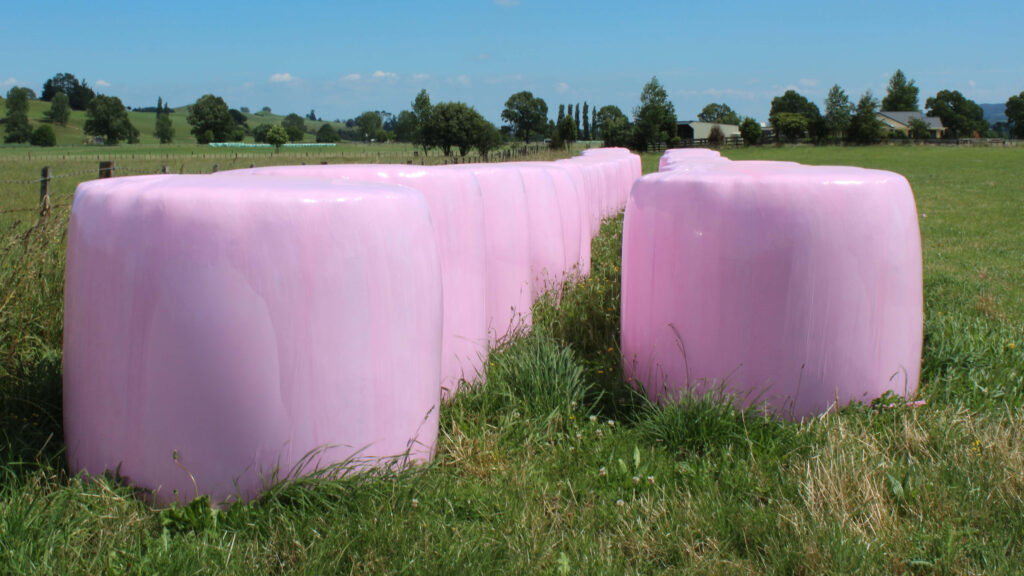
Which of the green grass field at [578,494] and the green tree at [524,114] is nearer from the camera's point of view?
the green grass field at [578,494]

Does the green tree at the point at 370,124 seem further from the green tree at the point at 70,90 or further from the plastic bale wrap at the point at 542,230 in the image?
the plastic bale wrap at the point at 542,230

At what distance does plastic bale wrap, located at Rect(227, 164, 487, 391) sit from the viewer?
333 cm

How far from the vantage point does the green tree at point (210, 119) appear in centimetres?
11331

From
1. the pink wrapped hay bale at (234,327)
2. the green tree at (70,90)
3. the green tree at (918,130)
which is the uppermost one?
the green tree at (70,90)

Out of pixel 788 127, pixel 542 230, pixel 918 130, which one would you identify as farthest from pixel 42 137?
pixel 542 230

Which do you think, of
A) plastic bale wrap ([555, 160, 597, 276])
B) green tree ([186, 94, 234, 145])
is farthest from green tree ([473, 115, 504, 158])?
plastic bale wrap ([555, 160, 597, 276])

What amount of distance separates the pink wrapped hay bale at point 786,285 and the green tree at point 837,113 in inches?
3277

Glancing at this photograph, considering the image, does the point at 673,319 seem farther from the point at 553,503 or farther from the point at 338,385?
the point at 338,385

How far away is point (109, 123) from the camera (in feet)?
348

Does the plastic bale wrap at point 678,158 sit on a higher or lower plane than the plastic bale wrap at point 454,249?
higher

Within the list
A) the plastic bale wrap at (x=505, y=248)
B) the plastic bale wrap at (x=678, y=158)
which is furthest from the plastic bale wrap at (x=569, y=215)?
the plastic bale wrap at (x=678, y=158)

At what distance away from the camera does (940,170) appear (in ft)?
99.0

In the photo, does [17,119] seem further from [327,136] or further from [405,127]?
[405,127]

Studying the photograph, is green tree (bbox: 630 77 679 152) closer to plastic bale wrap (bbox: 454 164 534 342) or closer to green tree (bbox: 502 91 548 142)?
green tree (bbox: 502 91 548 142)
